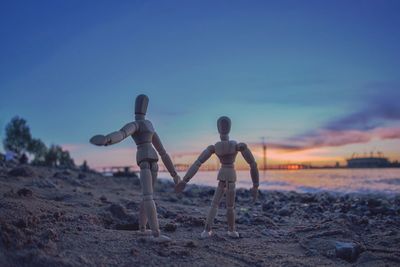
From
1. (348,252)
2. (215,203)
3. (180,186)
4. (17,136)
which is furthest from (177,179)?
(17,136)

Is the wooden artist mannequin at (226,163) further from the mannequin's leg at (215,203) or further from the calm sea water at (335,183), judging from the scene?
the calm sea water at (335,183)

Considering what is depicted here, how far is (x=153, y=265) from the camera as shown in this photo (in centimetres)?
468

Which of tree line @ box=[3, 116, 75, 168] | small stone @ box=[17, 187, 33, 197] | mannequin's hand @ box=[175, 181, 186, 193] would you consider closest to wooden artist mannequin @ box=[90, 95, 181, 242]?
mannequin's hand @ box=[175, 181, 186, 193]

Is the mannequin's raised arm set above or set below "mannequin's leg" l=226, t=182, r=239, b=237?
above

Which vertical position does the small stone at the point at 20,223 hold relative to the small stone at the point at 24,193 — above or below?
below

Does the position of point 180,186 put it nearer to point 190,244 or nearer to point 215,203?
point 215,203

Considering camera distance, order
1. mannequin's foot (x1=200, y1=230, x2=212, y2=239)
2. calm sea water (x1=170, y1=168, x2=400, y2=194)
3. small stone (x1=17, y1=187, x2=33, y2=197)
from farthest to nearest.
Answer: calm sea water (x1=170, y1=168, x2=400, y2=194), small stone (x1=17, y1=187, x2=33, y2=197), mannequin's foot (x1=200, y1=230, x2=212, y2=239)

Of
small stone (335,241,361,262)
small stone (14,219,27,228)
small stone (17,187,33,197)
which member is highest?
small stone (17,187,33,197)

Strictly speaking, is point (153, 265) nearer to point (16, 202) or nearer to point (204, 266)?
point (204, 266)

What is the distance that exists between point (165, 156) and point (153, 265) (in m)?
2.47

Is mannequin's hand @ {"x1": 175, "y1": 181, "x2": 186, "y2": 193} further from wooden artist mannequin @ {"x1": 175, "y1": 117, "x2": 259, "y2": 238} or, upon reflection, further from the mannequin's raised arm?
the mannequin's raised arm

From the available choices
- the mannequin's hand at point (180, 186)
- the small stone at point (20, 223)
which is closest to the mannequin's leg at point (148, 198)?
the mannequin's hand at point (180, 186)

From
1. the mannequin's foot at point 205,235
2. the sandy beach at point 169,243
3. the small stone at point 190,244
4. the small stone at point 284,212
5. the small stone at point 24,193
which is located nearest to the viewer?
the sandy beach at point 169,243

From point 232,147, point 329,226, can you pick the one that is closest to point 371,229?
point 329,226
